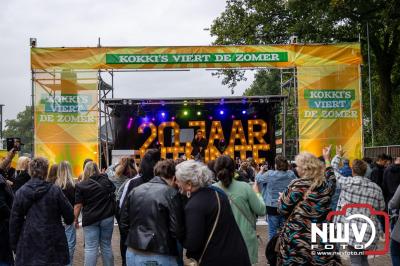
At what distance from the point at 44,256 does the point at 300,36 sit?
→ 2109 cm

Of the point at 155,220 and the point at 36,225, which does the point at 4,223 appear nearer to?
the point at 36,225

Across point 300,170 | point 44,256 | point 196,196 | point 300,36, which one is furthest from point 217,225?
point 300,36

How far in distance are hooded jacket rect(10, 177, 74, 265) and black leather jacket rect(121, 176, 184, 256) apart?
1.41 metres

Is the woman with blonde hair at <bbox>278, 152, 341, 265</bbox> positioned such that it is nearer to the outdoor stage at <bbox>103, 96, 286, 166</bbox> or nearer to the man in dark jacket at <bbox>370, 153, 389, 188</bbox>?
the man in dark jacket at <bbox>370, 153, 389, 188</bbox>

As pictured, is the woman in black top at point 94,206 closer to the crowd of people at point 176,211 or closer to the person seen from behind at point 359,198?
the crowd of people at point 176,211

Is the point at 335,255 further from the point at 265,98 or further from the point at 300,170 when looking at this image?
the point at 265,98

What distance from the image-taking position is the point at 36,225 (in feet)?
19.2

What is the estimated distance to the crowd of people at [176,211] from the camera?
4.30m

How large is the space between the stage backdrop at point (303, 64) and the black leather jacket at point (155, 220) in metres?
11.4

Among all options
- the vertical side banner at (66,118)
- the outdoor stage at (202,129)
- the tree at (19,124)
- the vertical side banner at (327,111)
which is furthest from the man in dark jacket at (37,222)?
the tree at (19,124)

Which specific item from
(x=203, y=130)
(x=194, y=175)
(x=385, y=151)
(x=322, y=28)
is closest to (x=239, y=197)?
(x=194, y=175)

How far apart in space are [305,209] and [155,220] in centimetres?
138

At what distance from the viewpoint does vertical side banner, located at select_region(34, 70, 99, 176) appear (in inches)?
627

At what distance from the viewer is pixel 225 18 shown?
28875 millimetres
